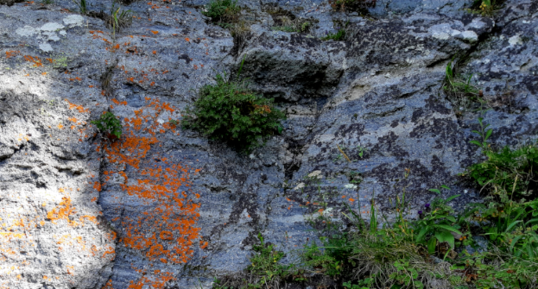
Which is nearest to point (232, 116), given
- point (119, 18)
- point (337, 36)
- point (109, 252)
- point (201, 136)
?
point (201, 136)

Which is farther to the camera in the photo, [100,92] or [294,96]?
[294,96]

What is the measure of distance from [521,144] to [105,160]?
4046 mm

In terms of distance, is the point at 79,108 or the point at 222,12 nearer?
the point at 79,108

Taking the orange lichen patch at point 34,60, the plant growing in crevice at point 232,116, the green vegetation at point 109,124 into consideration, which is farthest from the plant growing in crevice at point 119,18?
the plant growing in crevice at point 232,116

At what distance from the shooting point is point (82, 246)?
299 centimetres

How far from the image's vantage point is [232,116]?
12.6 ft

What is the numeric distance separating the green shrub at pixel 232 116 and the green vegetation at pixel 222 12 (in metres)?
1.36

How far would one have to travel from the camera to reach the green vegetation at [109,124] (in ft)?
11.5

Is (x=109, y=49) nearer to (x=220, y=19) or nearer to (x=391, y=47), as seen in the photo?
(x=220, y=19)

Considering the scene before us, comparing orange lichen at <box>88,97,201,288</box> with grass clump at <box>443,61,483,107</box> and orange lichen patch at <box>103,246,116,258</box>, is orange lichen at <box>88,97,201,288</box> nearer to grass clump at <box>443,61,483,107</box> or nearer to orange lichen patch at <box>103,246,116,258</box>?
orange lichen patch at <box>103,246,116,258</box>

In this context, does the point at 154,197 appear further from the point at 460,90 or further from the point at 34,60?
the point at 460,90

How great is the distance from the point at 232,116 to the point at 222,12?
197 centimetres

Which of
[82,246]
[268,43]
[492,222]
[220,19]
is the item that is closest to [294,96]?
[268,43]

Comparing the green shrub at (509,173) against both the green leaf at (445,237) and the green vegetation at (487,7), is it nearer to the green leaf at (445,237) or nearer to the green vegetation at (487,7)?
the green leaf at (445,237)
